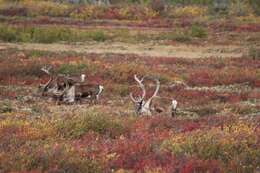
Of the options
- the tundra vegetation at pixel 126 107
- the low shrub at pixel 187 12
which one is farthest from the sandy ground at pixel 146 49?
the low shrub at pixel 187 12

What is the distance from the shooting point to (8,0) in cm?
9688

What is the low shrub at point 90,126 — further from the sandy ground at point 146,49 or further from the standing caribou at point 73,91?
the sandy ground at point 146,49

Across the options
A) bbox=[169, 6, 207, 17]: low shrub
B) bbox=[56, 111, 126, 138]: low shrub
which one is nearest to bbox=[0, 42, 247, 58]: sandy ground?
bbox=[56, 111, 126, 138]: low shrub

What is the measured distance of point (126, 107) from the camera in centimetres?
2017

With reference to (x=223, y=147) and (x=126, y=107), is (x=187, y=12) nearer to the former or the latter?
(x=126, y=107)

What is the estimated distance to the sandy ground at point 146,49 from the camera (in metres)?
39.5

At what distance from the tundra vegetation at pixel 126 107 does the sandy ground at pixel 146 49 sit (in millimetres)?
209

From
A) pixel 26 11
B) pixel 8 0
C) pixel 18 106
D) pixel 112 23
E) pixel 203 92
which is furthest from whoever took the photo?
pixel 8 0

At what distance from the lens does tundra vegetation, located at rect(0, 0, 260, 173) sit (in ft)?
35.9

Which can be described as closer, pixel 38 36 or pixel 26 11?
pixel 38 36

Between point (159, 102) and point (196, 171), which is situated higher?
point (196, 171)

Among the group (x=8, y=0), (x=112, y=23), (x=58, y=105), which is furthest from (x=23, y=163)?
(x=8, y=0)

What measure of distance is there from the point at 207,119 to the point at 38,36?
30.4 meters

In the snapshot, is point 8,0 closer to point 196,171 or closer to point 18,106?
point 18,106
